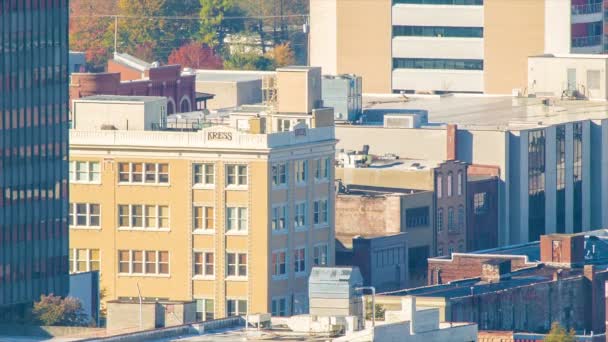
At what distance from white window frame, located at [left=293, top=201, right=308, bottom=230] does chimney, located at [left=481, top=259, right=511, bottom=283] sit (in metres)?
9.61

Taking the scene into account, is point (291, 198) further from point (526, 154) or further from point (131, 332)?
point (131, 332)

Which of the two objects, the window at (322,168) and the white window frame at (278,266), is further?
the window at (322,168)

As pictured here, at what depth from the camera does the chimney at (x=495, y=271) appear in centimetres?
16475

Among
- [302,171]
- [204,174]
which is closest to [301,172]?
[302,171]

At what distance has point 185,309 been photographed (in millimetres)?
140375

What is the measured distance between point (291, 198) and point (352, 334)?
4903cm

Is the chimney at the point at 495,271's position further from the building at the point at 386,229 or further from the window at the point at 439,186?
the window at the point at 439,186

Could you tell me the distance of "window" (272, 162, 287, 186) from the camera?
165 meters

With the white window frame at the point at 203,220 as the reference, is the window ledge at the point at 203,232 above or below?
below

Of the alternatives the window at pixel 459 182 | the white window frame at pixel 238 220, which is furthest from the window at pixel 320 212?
the window at pixel 459 182

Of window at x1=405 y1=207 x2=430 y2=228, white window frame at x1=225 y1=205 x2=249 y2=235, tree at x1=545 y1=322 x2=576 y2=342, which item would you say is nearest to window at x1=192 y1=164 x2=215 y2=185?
white window frame at x1=225 y1=205 x2=249 y2=235

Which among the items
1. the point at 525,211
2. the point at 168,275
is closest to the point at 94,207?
the point at 168,275

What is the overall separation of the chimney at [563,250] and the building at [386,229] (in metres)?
9.13

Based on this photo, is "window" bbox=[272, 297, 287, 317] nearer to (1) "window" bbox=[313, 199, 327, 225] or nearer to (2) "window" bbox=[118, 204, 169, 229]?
(1) "window" bbox=[313, 199, 327, 225]
